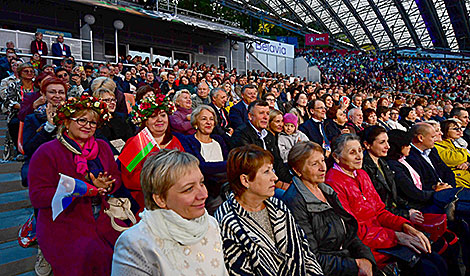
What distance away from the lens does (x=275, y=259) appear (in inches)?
81.0

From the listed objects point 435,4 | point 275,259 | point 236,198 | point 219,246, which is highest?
point 435,4

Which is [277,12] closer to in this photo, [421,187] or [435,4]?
[435,4]

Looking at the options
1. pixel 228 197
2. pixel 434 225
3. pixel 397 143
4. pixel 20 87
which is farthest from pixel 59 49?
pixel 434 225

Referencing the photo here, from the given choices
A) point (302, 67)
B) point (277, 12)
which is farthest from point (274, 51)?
point (277, 12)

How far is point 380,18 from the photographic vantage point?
39.4 meters

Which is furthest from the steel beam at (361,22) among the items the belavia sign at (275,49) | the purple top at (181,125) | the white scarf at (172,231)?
the white scarf at (172,231)

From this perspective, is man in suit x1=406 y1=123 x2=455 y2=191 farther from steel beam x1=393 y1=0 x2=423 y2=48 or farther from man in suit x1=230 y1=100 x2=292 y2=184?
steel beam x1=393 y1=0 x2=423 y2=48

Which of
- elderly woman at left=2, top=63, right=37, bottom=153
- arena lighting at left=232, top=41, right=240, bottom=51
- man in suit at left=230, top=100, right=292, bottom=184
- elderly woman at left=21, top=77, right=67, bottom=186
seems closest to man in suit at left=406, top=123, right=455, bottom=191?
man in suit at left=230, top=100, right=292, bottom=184

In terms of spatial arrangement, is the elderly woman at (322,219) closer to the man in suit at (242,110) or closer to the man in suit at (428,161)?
the man in suit at (428,161)

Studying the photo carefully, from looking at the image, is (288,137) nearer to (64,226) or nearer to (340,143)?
(340,143)

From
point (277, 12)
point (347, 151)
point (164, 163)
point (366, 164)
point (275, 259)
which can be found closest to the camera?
point (164, 163)

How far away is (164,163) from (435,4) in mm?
43407

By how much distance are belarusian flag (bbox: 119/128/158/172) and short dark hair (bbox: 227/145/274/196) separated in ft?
3.67

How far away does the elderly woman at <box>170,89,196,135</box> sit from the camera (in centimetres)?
463
